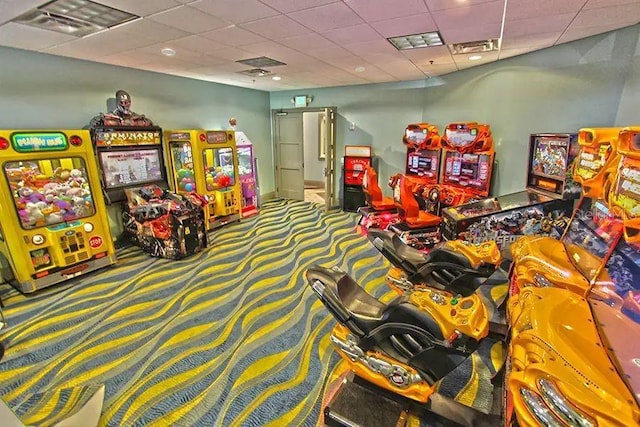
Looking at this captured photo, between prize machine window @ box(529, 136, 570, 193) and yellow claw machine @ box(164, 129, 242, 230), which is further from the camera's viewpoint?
yellow claw machine @ box(164, 129, 242, 230)

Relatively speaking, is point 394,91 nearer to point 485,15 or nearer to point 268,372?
point 485,15

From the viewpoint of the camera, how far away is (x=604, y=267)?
1739 millimetres

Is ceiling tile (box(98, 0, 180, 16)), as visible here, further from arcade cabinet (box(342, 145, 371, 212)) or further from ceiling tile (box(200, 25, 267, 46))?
arcade cabinet (box(342, 145, 371, 212))

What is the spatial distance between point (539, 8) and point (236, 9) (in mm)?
2303

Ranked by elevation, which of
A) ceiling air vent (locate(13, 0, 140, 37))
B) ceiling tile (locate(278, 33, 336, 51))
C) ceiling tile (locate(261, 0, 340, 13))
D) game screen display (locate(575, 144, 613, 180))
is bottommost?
game screen display (locate(575, 144, 613, 180))

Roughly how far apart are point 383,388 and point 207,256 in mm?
3199

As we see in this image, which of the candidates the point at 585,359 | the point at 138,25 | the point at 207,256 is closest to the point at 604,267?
the point at 585,359

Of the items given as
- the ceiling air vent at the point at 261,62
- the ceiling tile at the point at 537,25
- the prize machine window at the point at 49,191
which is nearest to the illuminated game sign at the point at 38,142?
the prize machine window at the point at 49,191

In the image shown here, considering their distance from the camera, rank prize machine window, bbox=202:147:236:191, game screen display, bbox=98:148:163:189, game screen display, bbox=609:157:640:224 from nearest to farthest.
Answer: game screen display, bbox=609:157:640:224 < game screen display, bbox=98:148:163:189 < prize machine window, bbox=202:147:236:191

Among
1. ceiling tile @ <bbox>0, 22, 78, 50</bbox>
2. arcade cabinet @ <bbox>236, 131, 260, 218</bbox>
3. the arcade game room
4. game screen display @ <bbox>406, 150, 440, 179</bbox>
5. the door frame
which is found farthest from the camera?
→ the door frame

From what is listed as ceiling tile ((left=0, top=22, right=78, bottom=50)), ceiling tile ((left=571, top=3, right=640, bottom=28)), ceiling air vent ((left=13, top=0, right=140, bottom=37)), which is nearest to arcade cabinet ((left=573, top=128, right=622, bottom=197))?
ceiling tile ((left=571, top=3, right=640, bottom=28))

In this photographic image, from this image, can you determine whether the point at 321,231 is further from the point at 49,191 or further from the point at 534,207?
the point at 49,191

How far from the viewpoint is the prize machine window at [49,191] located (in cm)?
321

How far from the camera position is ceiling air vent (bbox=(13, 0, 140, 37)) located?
2255 millimetres
